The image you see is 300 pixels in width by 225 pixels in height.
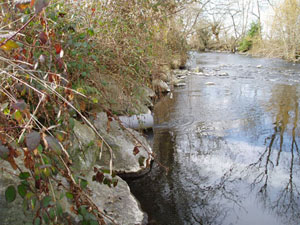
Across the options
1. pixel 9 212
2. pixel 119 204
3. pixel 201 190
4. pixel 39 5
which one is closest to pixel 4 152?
pixel 39 5

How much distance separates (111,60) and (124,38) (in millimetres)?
339

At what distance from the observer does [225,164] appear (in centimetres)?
387

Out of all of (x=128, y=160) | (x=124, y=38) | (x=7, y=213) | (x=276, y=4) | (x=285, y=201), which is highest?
(x=276, y=4)

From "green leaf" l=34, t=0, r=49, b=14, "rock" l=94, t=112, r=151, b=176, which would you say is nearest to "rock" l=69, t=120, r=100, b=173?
"rock" l=94, t=112, r=151, b=176

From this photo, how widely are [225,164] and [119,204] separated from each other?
175cm

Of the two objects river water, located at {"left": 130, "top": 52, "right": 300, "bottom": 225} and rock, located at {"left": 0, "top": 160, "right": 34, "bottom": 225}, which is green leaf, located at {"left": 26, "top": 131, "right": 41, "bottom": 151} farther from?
river water, located at {"left": 130, "top": 52, "right": 300, "bottom": 225}

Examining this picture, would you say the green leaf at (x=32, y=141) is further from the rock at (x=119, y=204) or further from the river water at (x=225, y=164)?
the river water at (x=225, y=164)

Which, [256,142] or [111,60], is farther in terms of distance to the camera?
[256,142]

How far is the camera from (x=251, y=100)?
291 inches

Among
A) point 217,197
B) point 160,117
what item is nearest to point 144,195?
point 217,197

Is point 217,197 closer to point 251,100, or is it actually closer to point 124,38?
point 124,38

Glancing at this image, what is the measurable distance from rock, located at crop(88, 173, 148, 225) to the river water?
150mm

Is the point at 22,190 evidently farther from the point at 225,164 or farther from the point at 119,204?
the point at 225,164

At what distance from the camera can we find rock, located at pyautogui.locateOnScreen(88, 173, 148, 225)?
103 inches
